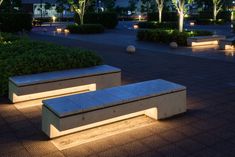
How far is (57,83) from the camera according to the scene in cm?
775

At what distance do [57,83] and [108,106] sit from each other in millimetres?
2487

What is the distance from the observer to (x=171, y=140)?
18.3 ft

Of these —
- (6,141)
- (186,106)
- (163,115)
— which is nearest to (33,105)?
(6,141)

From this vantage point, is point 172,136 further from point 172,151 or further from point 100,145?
point 100,145

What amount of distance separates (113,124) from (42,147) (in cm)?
153

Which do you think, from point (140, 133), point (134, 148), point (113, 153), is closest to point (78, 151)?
point (113, 153)

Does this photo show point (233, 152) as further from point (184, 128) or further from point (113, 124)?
point (113, 124)

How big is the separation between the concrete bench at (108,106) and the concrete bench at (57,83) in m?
1.71

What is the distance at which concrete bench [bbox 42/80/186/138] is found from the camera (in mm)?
5367

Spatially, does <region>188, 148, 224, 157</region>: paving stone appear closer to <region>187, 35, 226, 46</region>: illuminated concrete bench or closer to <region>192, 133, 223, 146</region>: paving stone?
<region>192, 133, 223, 146</region>: paving stone

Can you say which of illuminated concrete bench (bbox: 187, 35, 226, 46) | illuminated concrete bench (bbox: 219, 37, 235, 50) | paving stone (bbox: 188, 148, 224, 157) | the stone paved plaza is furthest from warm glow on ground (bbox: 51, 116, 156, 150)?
illuminated concrete bench (bbox: 187, 35, 226, 46)

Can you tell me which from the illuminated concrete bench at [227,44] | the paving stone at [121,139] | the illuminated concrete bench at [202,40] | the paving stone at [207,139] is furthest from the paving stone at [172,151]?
the illuminated concrete bench at [202,40]

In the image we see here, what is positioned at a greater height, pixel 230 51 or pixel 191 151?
pixel 230 51

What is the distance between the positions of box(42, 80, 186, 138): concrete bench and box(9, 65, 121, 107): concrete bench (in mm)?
1710
